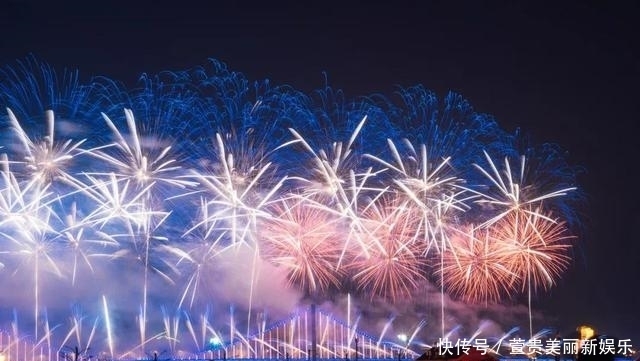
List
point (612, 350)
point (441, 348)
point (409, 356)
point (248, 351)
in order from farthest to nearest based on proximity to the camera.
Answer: point (248, 351) → point (409, 356) → point (441, 348) → point (612, 350)

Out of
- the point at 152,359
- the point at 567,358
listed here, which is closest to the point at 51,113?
the point at 152,359

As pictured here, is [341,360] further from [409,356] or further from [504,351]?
[504,351]

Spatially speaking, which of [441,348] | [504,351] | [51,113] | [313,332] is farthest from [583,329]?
[313,332]

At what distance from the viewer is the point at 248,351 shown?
297 ft

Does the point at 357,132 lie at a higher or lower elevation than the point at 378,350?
higher

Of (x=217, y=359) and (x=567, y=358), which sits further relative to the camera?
(x=217, y=359)

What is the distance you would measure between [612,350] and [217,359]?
48.8 meters

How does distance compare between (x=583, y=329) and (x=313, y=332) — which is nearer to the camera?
(x=583, y=329)

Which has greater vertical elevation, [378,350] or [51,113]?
[51,113]

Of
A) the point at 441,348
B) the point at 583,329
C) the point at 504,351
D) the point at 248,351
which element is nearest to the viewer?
the point at 583,329

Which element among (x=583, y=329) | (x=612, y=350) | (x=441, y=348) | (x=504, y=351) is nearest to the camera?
(x=612, y=350)

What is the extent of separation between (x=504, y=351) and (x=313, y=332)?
60.6ft

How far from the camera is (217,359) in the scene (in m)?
85.4

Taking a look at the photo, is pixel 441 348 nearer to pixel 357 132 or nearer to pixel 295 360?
pixel 357 132
